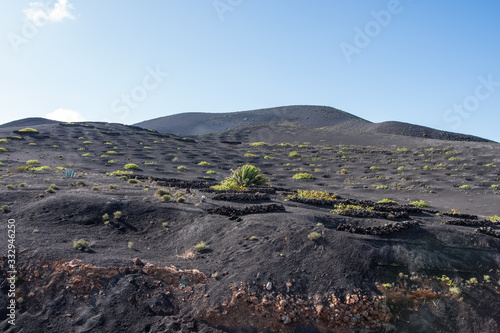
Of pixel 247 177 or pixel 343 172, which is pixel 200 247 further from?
pixel 343 172

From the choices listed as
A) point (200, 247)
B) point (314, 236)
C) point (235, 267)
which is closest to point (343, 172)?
point (314, 236)

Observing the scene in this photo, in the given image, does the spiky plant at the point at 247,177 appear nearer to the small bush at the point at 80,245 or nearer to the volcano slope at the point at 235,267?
the volcano slope at the point at 235,267

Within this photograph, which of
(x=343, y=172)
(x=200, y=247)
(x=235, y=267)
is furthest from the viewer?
(x=343, y=172)

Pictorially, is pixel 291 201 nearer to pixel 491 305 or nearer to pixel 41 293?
pixel 491 305

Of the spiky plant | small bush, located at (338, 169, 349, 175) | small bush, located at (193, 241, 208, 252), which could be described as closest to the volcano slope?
small bush, located at (193, 241, 208, 252)

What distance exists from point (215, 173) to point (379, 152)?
29.4 m

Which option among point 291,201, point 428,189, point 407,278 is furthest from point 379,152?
point 407,278

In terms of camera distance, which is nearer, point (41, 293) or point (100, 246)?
point (41, 293)

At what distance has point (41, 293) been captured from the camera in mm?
6148

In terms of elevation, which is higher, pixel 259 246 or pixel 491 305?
pixel 259 246

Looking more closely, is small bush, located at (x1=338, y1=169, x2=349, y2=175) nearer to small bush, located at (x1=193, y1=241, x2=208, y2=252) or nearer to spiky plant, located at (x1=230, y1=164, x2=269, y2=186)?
spiky plant, located at (x1=230, y1=164, x2=269, y2=186)

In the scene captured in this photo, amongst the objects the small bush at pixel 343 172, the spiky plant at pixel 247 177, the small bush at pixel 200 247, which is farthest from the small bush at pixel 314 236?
the small bush at pixel 343 172

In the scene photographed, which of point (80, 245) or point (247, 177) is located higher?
point (247, 177)

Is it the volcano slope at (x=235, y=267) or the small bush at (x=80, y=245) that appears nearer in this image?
the volcano slope at (x=235, y=267)
